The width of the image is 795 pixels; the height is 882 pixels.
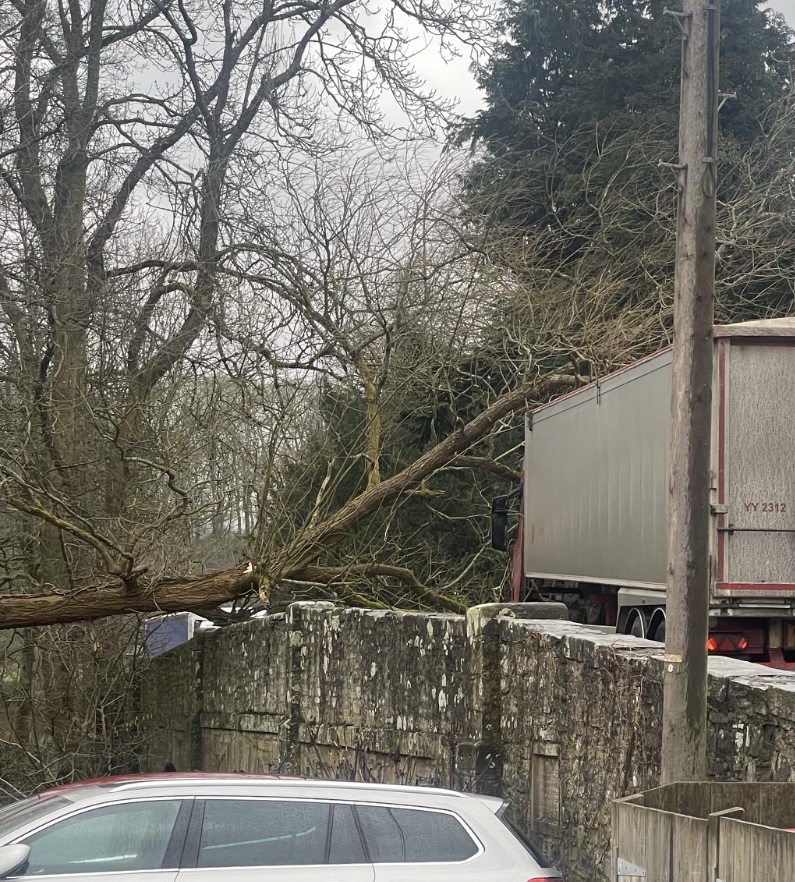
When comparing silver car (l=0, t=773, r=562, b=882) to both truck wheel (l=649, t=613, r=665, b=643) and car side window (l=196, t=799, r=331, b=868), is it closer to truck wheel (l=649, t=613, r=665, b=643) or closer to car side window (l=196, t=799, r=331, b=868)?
car side window (l=196, t=799, r=331, b=868)

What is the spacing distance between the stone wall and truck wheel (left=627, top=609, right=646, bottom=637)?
58.3 inches

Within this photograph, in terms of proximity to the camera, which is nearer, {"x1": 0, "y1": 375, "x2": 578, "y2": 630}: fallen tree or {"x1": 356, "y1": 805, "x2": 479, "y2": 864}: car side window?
{"x1": 356, "y1": 805, "x2": 479, "y2": 864}: car side window

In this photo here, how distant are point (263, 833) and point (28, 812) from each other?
1.05m

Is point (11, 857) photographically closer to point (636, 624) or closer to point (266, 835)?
point (266, 835)

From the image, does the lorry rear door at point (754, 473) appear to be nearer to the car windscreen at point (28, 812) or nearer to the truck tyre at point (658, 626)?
the truck tyre at point (658, 626)

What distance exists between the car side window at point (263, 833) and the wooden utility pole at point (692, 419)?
89.3 inches

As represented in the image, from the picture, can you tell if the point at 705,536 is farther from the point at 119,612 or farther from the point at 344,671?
the point at 119,612

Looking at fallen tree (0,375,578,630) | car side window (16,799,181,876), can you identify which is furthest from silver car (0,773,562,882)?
fallen tree (0,375,578,630)

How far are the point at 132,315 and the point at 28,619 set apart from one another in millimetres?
3990

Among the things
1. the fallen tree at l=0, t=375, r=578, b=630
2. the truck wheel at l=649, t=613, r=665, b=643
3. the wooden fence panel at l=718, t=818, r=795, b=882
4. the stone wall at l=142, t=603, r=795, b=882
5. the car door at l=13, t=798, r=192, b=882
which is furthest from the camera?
the fallen tree at l=0, t=375, r=578, b=630

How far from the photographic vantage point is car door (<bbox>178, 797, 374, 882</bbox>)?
553 centimetres

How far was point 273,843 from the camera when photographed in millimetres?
5648

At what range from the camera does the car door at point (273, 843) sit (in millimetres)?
5531

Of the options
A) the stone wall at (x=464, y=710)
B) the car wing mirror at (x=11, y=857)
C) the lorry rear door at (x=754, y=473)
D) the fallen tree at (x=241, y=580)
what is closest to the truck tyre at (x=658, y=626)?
the stone wall at (x=464, y=710)
